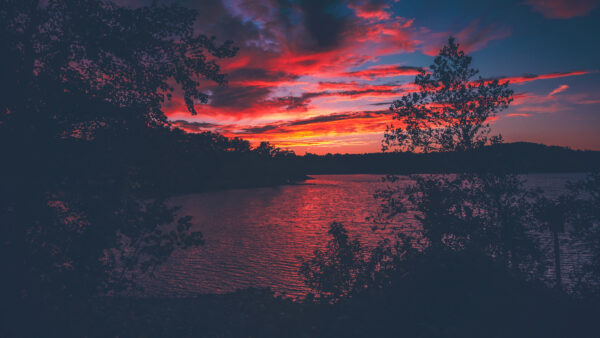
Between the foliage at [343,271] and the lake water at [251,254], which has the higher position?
the foliage at [343,271]

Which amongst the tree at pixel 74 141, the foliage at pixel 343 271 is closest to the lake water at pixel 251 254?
the foliage at pixel 343 271

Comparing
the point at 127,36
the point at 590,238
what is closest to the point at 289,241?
the point at 590,238

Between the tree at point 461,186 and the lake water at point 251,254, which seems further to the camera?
the lake water at point 251,254

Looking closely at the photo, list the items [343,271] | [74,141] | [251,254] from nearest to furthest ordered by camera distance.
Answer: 1. [74,141]
2. [343,271]
3. [251,254]

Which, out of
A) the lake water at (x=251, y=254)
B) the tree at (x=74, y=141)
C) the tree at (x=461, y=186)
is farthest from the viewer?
the lake water at (x=251, y=254)

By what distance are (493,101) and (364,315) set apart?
1088 cm

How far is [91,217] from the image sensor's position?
26.0ft

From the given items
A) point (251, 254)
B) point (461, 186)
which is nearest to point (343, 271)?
point (461, 186)

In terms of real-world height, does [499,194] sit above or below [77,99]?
below

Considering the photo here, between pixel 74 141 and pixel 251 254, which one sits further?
pixel 251 254

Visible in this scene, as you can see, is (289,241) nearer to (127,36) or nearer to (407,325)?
(407,325)

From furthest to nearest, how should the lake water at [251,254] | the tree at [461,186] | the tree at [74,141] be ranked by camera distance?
the lake water at [251,254], the tree at [461,186], the tree at [74,141]

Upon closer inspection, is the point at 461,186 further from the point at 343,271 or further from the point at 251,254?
the point at 251,254

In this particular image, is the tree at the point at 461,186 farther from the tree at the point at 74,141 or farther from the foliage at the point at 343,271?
the tree at the point at 74,141
